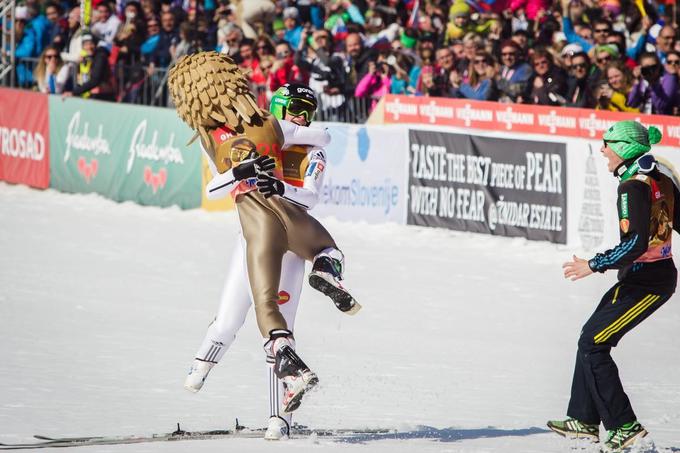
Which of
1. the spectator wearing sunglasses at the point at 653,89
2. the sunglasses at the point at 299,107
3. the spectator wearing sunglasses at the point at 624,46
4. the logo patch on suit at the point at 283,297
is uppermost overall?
the spectator wearing sunglasses at the point at 624,46

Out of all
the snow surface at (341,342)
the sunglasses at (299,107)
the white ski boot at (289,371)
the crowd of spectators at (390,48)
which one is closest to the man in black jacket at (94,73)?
the crowd of spectators at (390,48)

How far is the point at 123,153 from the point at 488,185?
267 inches

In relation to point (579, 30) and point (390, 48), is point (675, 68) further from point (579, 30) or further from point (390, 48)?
point (390, 48)

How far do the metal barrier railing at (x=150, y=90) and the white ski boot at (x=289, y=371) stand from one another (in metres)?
10.4

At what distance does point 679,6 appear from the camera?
17391 mm

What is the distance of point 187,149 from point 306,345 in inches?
344

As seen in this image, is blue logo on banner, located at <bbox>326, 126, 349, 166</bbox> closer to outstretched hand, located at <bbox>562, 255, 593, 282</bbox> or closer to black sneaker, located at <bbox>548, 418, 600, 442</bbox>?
black sneaker, located at <bbox>548, 418, 600, 442</bbox>

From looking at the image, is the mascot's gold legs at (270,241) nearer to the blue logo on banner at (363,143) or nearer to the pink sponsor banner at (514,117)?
the pink sponsor banner at (514,117)

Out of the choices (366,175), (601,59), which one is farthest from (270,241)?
(366,175)

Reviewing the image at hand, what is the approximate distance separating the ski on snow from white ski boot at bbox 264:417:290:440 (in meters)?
0.16

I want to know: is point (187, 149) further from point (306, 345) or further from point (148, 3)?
point (306, 345)

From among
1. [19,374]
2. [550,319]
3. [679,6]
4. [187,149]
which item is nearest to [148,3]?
[187,149]

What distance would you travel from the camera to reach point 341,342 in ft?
37.5

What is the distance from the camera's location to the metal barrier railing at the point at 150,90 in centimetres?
1794
